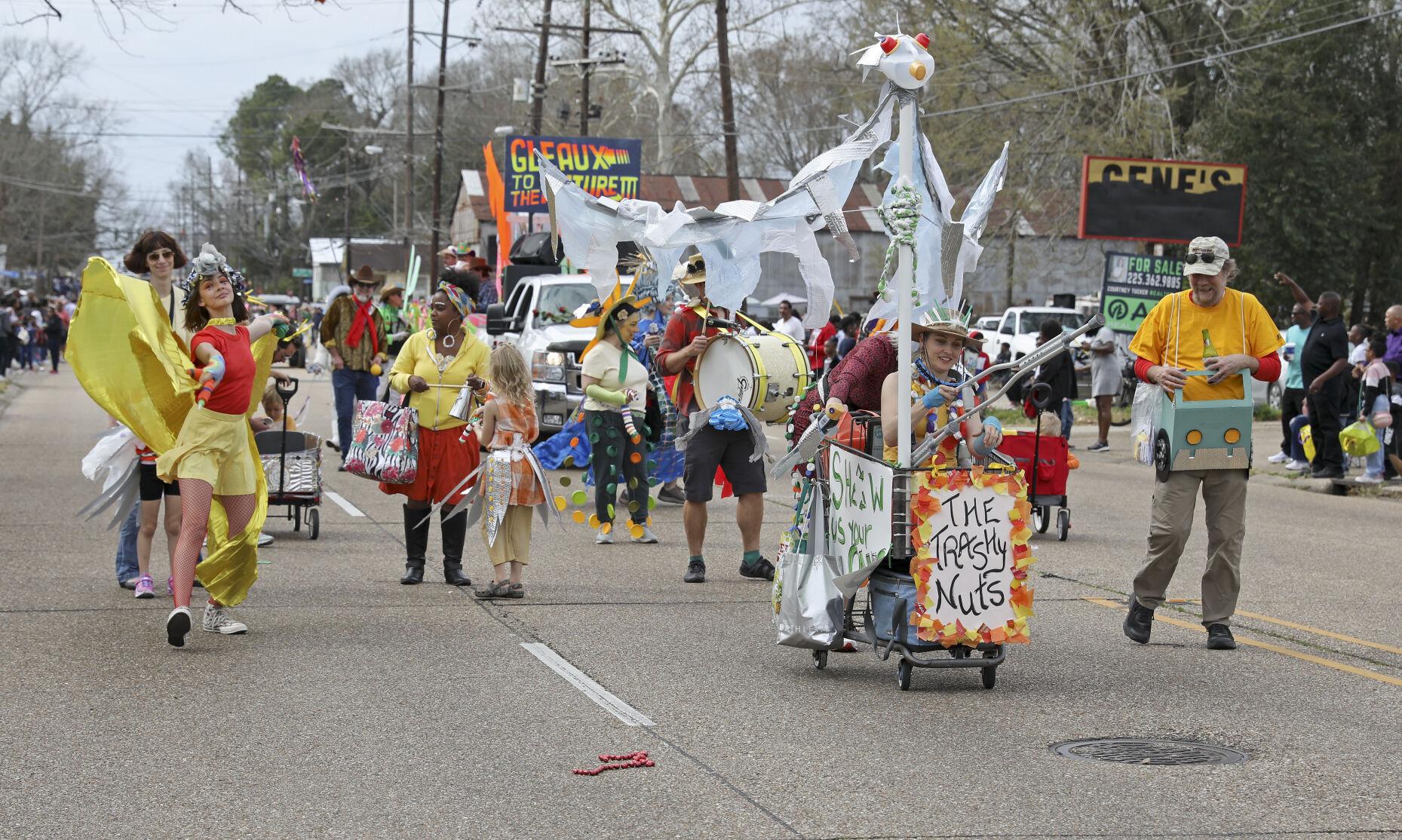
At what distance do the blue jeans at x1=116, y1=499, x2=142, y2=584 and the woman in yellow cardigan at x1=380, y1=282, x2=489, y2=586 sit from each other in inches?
56.6

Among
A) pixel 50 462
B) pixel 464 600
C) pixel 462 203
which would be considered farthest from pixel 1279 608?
pixel 462 203

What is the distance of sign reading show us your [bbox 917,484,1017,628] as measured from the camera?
24.0 ft

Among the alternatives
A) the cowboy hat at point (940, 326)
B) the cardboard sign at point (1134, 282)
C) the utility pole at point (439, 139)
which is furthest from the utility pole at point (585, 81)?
the cowboy hat at point (940, 326)

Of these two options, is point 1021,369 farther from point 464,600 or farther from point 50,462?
point 50,462

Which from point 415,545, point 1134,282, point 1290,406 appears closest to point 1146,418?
point 415,545

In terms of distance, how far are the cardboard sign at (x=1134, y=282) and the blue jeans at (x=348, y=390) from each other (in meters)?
11.8

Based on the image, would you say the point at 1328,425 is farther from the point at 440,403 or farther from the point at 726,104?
the point at 726,104

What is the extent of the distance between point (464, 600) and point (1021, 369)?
3.93m

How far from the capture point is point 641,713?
689cm

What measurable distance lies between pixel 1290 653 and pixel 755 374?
368cm

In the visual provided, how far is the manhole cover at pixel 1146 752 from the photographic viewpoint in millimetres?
6199

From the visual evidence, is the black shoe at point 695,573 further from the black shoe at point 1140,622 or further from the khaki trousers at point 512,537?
the black shoe at point 1140,622

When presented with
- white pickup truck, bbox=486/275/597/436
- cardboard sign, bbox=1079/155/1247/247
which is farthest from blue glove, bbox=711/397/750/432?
cardboard sign, bbox=1079/155/1247/247

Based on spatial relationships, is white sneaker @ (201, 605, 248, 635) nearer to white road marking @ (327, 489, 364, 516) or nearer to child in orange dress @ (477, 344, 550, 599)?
child in orange dress @ (477, 344, 550, 599)
